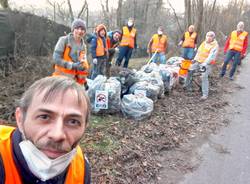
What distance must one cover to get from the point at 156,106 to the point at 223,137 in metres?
1.63

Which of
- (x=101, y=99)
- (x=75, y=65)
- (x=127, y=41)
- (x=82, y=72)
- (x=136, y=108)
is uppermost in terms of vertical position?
(x=127, y=41)

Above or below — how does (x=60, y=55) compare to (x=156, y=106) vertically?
above

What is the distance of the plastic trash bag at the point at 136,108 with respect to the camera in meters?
5.53

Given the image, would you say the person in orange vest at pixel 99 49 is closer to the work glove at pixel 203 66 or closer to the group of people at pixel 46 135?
the work glove at pixel 203 66

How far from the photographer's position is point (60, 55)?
486 centimetres

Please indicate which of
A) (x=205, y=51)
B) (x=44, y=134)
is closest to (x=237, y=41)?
(x=205, y=51)

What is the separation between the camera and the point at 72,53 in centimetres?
493

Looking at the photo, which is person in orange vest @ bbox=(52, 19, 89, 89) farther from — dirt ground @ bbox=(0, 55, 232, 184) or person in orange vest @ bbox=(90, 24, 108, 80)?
person in orange vest @ bbox=(90, 24, 108, 80)

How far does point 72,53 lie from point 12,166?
3854 millimetres

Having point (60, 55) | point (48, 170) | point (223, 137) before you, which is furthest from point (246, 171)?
point (48, 170)

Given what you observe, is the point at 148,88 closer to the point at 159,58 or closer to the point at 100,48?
the point at 100,48

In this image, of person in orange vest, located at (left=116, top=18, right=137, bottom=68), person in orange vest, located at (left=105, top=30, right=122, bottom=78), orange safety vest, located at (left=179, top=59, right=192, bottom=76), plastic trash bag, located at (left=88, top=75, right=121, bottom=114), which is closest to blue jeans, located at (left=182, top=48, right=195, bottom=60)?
orange safety vest, located at (left=179, top=59, right=192, bottom=76)

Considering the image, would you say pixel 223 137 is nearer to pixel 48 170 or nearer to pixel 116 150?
pixel 116 150

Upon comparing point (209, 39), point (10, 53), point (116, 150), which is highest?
point (209, 39)
